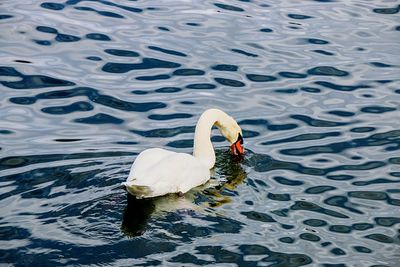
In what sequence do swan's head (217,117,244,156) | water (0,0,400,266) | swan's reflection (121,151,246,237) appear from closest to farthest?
1. water (0,0,400,266)
2. swan's reflection (121,151,246,237)
3. swan's head (217,117,244,156)

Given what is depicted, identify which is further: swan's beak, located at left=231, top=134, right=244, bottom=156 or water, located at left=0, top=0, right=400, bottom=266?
swan's beak, located at left=231, top=134, right=244, bottom=156

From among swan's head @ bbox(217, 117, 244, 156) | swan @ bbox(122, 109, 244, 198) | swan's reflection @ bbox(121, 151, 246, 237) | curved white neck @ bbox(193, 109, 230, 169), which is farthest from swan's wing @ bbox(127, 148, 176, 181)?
swan's head @ bbox(217, 117, 244, 156)

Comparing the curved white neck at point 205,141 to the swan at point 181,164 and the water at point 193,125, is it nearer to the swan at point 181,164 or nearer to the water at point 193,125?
the swan at point 181,164

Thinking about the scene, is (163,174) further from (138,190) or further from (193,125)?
(193,125)

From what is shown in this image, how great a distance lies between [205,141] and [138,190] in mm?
2049

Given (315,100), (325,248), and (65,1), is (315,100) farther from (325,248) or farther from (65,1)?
(65,1)

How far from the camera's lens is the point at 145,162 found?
38.6 ft

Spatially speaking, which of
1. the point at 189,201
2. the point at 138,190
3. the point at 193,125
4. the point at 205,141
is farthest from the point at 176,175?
the point at 193,125

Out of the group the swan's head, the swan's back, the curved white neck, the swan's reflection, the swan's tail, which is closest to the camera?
the swan's reflection

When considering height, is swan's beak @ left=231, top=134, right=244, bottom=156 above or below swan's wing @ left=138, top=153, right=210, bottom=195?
below

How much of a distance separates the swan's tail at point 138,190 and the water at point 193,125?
0.45 ft

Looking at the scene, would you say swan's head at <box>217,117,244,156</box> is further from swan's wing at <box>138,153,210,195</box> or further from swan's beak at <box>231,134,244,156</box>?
swan's wing at <box>138,153,210,195</box>

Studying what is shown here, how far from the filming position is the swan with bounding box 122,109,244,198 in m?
11.5

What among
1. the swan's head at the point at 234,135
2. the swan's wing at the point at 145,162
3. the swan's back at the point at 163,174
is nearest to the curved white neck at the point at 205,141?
the swan's head at the point at 234,135
